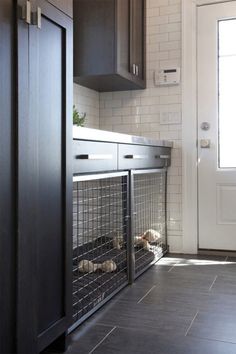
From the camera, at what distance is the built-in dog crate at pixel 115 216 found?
1.98m

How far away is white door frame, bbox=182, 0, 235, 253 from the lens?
3.45 m

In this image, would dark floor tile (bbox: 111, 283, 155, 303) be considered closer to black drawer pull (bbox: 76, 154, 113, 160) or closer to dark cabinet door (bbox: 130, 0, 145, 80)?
black drawer pull (bbox: 76, 154, 113, 160)

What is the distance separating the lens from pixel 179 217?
3.50 metres

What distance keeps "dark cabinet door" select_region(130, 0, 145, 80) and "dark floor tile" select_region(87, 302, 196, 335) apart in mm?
1860

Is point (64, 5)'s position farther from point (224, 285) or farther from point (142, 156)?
point (224, 285)

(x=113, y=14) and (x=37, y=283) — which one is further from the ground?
(x=113, y=14)

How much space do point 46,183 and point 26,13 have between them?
58 centimetres

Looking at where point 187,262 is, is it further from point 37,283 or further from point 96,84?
point 37,283

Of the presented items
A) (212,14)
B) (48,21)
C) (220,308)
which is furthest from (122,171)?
(212,14)

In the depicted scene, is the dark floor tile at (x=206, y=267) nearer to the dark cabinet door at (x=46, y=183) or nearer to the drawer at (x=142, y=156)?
the drawer at (x=142, y=156)

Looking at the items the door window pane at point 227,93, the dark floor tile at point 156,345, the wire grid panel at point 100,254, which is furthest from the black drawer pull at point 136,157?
the dark floor tile at point 156,345

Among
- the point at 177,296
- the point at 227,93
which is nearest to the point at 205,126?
the point at 227,93

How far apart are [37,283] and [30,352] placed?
229 mm

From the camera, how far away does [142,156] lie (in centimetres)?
273
